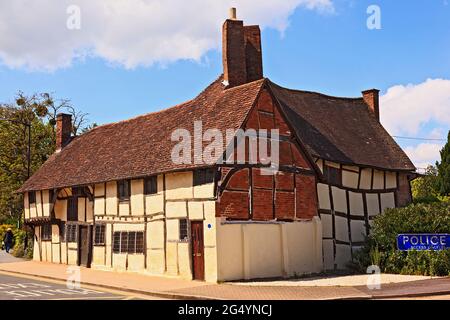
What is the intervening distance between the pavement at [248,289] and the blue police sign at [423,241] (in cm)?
128

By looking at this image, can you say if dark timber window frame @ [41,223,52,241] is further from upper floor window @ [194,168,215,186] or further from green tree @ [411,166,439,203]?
green tree @ [411,166,439,203]

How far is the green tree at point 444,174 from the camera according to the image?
38.8 meters

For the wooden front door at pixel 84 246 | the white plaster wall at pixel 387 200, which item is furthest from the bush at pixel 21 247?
the white plaster wall at pixel 387 200

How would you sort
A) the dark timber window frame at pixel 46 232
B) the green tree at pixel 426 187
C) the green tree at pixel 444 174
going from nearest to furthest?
1. the dark timber window frame at pixel 46 232
2. the green tree at pixel 444 174
3. the green tree at pixel 426 187

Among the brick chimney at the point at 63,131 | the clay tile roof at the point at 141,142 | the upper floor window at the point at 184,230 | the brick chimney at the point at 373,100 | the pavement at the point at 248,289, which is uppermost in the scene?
the brick chimney at the point at 373,100

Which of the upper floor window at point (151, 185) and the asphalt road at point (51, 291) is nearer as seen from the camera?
the asphalt road at point (51, 291)

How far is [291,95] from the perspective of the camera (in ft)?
85.4

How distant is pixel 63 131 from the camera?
1203 inches

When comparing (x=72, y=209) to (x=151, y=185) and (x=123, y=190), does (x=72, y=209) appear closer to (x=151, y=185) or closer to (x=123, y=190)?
(x=123, y=190)

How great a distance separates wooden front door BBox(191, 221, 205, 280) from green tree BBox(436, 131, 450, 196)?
88.5 ft

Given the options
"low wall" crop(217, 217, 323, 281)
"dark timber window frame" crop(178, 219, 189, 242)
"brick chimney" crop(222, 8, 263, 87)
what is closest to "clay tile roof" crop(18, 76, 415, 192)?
"brick chimney" crop(222, 8, 263, 87)

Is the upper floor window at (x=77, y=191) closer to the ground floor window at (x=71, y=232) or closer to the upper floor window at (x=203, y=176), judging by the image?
the ground floor window at (x=71, y=232)

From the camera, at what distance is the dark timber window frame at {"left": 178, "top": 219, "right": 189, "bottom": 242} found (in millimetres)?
18105
